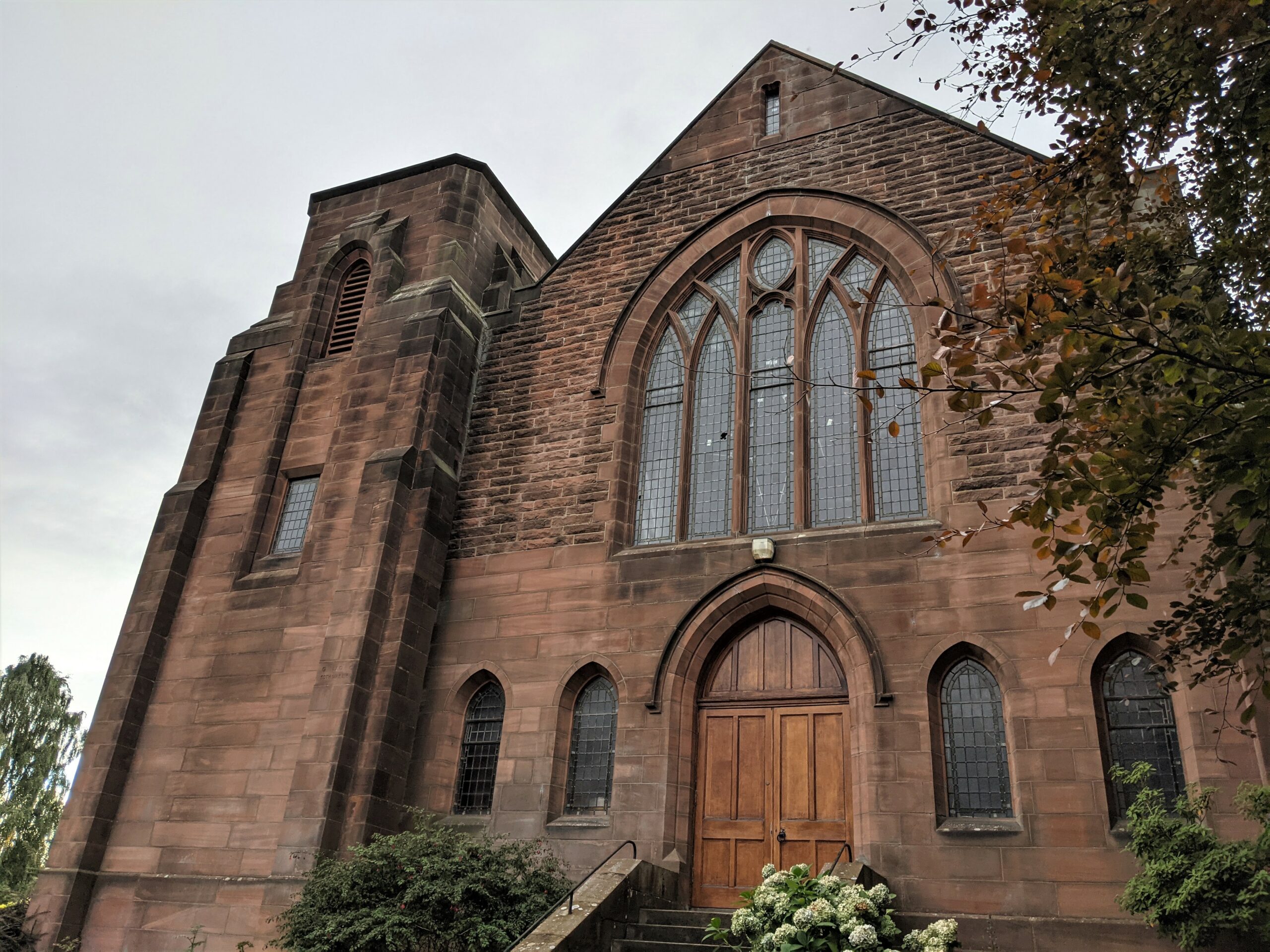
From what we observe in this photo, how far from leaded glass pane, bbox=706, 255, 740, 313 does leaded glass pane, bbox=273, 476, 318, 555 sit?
21.1ft

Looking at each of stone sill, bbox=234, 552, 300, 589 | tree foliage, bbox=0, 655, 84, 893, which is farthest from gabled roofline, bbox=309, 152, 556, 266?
tree foliage, bbox=0, 655, 84, 893

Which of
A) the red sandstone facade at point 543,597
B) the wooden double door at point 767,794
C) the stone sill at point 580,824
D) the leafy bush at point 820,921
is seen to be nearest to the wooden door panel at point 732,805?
the wooden double door at point 767,794

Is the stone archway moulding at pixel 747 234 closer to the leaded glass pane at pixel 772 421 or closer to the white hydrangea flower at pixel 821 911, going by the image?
the leaded glass pane at pixel 772 421

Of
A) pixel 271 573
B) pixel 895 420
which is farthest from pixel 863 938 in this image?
pixel 271 573

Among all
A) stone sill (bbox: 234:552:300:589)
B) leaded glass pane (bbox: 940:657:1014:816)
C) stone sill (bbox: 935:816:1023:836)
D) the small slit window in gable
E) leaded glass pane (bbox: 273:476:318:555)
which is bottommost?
stone sill (bbox: 935:816:1023:836)

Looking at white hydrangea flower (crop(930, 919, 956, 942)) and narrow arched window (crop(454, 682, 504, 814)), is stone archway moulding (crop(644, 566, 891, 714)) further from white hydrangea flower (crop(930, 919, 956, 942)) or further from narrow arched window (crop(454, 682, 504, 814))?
white hydrangea flower (crop(930, 919, 956, 942))

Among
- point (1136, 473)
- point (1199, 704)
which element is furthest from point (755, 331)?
point (1136, 473)

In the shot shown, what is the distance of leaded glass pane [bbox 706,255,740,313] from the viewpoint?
14.5 metres

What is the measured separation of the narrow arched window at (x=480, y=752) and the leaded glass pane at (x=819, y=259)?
22.1ft

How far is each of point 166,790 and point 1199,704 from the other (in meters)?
12.0

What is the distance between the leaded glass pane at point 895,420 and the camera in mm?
12180

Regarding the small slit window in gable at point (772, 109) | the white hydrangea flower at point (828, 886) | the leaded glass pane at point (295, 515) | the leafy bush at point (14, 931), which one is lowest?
the leafy bush at point (14, 931)

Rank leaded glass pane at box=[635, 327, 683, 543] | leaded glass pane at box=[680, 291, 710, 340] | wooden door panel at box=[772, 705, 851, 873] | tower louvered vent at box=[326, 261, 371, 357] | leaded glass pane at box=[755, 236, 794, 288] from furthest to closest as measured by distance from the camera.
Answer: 1. tower louvered vent at box=[326, 261, 371, 357]
2. leaded glass pane at box=[680, 291, 710, 340]
3. leaded glass pane at box=[755, 236, 794, 288]
4. leaded glass pane at box=[635, 327, 683, 543]
5. wooden door panel at box=[772, 705, 851, 873]

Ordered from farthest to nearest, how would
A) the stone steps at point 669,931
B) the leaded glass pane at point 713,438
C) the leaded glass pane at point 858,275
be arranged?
the leaded glass pane at point 858,275 < the leaded glass pane at point 713,438 < the stone steps at point 669,931
